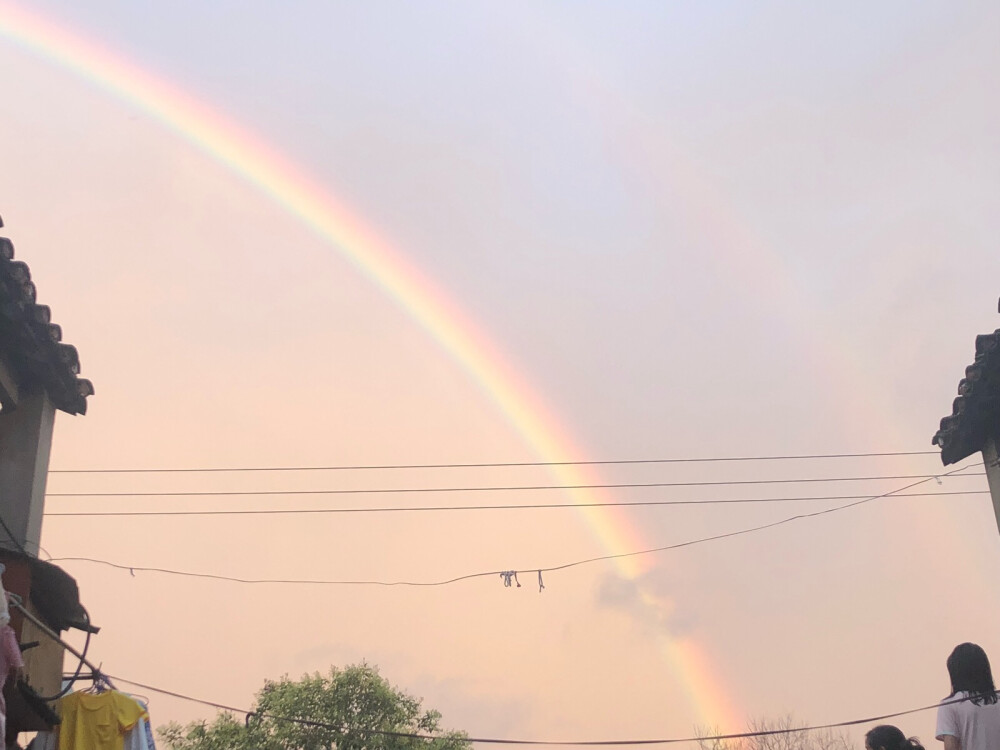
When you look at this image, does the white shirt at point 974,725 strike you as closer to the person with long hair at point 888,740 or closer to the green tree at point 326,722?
the person with long hair at point 888,740

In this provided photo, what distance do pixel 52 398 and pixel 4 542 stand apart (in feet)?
6.09

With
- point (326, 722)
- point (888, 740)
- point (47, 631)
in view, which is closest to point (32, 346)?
point (47, 631)

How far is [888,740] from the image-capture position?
4113 mm

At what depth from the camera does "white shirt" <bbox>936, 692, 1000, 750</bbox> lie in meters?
4.04

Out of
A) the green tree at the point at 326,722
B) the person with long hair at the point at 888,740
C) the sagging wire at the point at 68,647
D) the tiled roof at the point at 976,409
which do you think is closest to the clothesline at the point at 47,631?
the sagging wire at the point at 68,647

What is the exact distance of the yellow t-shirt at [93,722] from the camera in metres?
8.40

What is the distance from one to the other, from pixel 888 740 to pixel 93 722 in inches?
280

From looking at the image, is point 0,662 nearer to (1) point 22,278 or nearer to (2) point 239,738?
(1) point 22,278

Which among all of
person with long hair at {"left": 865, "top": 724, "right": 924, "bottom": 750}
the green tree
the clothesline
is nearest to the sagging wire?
the clothesline

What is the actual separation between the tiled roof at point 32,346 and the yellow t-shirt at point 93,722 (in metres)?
3.22

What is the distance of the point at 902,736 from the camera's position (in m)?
4.12

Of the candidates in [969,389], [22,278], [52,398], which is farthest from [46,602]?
[969,389]

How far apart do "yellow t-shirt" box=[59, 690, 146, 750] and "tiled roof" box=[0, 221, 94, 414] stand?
3223 mm

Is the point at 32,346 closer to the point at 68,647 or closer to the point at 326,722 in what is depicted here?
the point at 68,647
